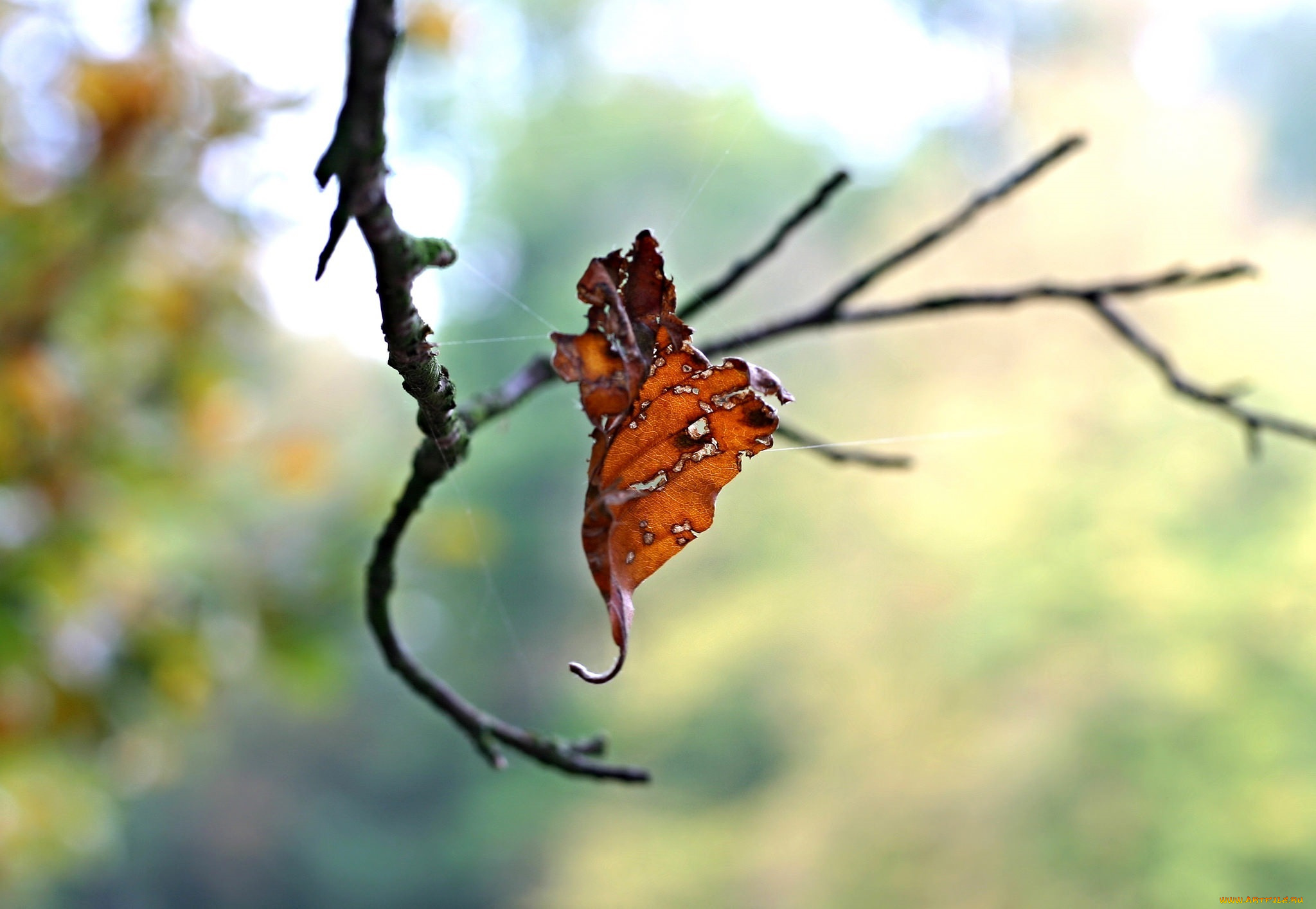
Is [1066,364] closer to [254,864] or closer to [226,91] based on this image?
[226,91]

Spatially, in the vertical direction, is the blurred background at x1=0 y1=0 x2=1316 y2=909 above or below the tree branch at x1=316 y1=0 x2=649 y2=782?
above

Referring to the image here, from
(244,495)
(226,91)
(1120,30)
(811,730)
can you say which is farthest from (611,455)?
(1120,30)

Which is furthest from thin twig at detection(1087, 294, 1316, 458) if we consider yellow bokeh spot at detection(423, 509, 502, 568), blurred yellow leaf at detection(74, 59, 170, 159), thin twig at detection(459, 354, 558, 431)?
blurred yellow leaf at detection(74, 59, 170, 159)

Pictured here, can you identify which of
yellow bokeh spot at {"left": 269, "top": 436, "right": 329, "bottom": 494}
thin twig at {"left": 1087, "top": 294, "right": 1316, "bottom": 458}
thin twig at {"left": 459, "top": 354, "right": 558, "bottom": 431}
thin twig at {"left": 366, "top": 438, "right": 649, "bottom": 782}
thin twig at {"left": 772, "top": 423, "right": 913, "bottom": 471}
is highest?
yellow bokeh spot at {"left": 269, "top": 436, "right": 329, "bottom": 494}

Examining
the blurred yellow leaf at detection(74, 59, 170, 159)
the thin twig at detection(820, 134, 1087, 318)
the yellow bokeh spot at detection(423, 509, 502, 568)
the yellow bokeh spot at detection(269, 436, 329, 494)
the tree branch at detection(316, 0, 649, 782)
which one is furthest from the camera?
the yellow bokeh spot at detection(269, 436, 329, 494)

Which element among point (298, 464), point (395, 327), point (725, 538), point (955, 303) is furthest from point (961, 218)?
point (725, 538)

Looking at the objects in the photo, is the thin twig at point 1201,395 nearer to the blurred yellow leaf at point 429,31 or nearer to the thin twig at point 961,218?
the thin twig at point 961,218

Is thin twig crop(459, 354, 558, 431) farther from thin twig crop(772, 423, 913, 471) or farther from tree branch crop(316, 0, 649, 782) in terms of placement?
thin twig crop(772, 423, 913, 471)
